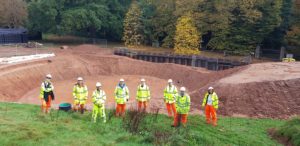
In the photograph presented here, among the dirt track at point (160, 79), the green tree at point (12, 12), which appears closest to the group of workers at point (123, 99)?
the dirt track at point (160, 79)

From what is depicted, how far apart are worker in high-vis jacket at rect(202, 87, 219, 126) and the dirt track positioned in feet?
15.1

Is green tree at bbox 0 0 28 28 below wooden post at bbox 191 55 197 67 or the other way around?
the other way around

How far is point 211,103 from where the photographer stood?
59.5 feet

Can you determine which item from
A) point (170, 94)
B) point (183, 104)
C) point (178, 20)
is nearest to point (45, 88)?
point (170, 94)

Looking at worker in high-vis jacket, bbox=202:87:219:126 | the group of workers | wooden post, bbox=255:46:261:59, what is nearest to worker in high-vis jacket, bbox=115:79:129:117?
the group of workers

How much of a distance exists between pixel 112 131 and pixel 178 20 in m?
34.5

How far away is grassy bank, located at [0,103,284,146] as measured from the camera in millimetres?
13742

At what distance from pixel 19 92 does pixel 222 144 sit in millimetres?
21717

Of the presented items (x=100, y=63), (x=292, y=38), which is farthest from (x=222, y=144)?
(x=292, y=38)

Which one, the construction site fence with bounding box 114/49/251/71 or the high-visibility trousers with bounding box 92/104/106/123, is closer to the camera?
the high-visibility trousers with bounding box 92/104/106/123

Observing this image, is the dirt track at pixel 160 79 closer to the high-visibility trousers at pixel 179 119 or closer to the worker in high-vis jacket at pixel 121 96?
the worker in high-vis jacket at pixel 121 96

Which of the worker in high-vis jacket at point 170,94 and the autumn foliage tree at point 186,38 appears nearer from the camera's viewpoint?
the worker in high-vis jacket at point 170,94

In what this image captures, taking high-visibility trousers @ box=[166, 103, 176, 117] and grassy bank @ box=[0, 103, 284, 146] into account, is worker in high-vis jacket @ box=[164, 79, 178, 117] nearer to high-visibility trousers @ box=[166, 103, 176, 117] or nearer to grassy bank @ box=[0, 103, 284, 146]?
high-visibility trousers @ box=[166, 103, 176, 117]

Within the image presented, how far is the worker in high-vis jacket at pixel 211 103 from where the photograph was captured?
712 inches
